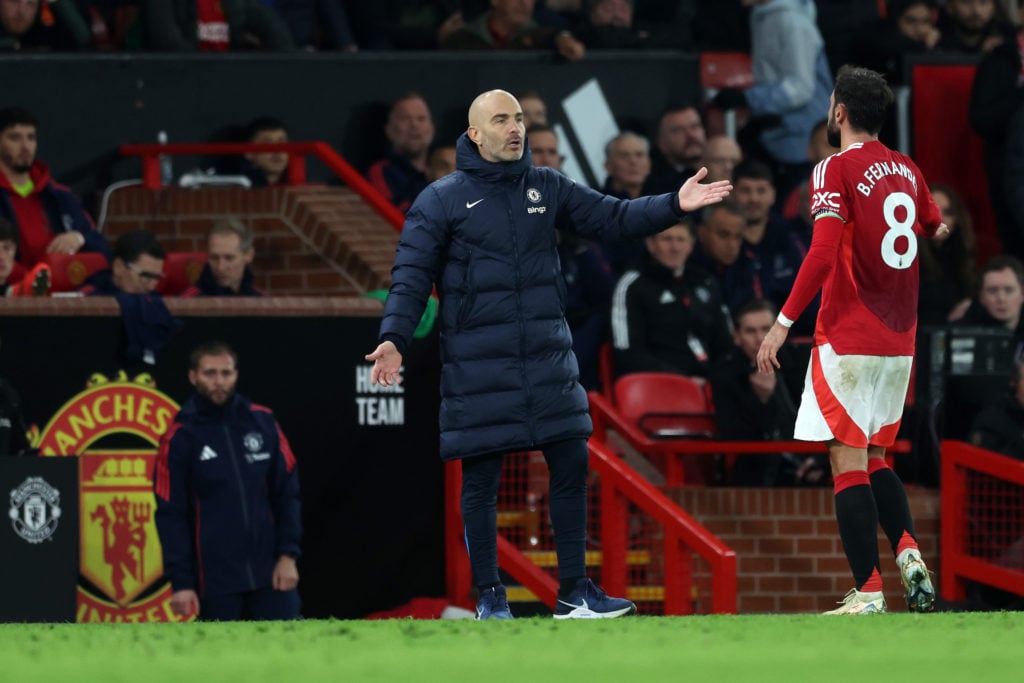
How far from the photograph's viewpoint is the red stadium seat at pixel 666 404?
440 inches

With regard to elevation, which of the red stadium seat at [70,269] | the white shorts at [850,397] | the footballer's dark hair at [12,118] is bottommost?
the white shorts at [850,397]

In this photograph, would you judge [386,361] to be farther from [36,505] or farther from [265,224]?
[265,224]

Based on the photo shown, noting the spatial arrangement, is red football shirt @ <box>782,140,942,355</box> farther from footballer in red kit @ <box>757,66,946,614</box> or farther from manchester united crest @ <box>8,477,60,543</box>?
manchester united crest @ <box>8,477,60,543</box>

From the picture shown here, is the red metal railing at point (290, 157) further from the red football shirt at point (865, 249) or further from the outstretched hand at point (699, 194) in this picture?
the red football shirt at point (865, 249)

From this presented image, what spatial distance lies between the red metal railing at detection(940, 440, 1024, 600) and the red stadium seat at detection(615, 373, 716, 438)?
137 centimetres

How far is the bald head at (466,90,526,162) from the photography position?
718 centimetres

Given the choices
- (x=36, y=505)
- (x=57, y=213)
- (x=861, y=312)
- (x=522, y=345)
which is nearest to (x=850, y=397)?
(x=861, y=312)

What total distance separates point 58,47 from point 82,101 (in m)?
0.37

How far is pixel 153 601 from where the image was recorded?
10219 millimetres

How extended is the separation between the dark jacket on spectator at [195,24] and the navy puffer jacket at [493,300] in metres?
6.02

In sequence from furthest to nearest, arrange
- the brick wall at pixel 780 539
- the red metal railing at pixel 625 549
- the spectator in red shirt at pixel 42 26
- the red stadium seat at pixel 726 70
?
1. the red stadium seat at pixel 726 70
2. the spectator in red shirt at pixel 42 26
3. the brick wall at pixel 780 539
4. the red metal railing at pixel 625 549

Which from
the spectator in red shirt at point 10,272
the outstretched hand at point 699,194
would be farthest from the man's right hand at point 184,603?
the outstretched hand at point 699,194

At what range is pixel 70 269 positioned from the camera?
10719 mm

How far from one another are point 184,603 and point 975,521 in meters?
4.17
